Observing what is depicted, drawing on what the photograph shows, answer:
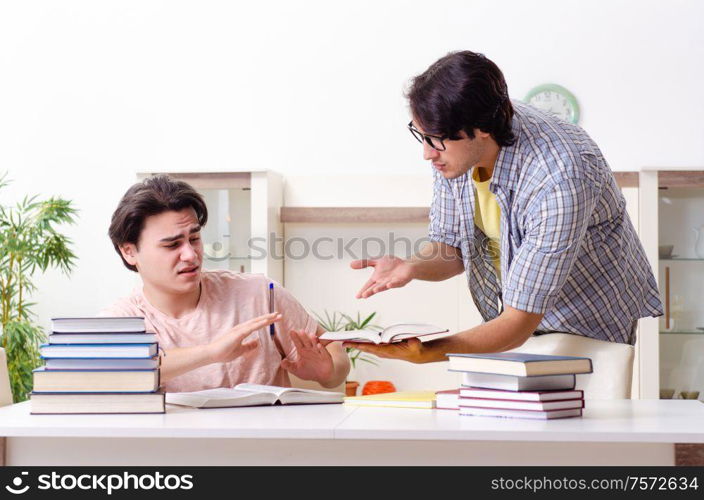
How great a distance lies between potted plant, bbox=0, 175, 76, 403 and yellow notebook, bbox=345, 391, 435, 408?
117 inches

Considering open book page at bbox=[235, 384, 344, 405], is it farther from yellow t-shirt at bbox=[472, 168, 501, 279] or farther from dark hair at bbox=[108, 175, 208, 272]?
yellow t-shirt at bbox=[472, 168, 501, 279]

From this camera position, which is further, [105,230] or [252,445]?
[105,230]

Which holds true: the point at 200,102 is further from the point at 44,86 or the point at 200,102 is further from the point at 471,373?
the point at 471,373

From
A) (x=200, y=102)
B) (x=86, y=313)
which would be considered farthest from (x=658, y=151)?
(x=86, y=313)

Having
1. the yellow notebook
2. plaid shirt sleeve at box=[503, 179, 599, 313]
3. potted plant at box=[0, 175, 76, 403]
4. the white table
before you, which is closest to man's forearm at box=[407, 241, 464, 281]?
plaid shirt sleeve at box=[503, 179, 599, 313]

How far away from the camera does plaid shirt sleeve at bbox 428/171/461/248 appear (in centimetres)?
266

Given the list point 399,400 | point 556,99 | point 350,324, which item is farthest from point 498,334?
point 556,99

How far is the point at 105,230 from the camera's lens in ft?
16.8

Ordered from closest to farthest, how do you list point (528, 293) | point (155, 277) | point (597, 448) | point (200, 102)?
point (597, 448)
point (528, 293)
point (155, 277)
point (200, 102)

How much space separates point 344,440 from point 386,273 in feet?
3.05

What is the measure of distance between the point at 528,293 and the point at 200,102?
328cm

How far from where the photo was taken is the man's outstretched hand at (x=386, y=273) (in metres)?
2.42

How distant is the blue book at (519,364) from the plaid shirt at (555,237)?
15.8 inches

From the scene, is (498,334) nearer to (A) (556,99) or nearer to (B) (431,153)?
(B) (431,153)
